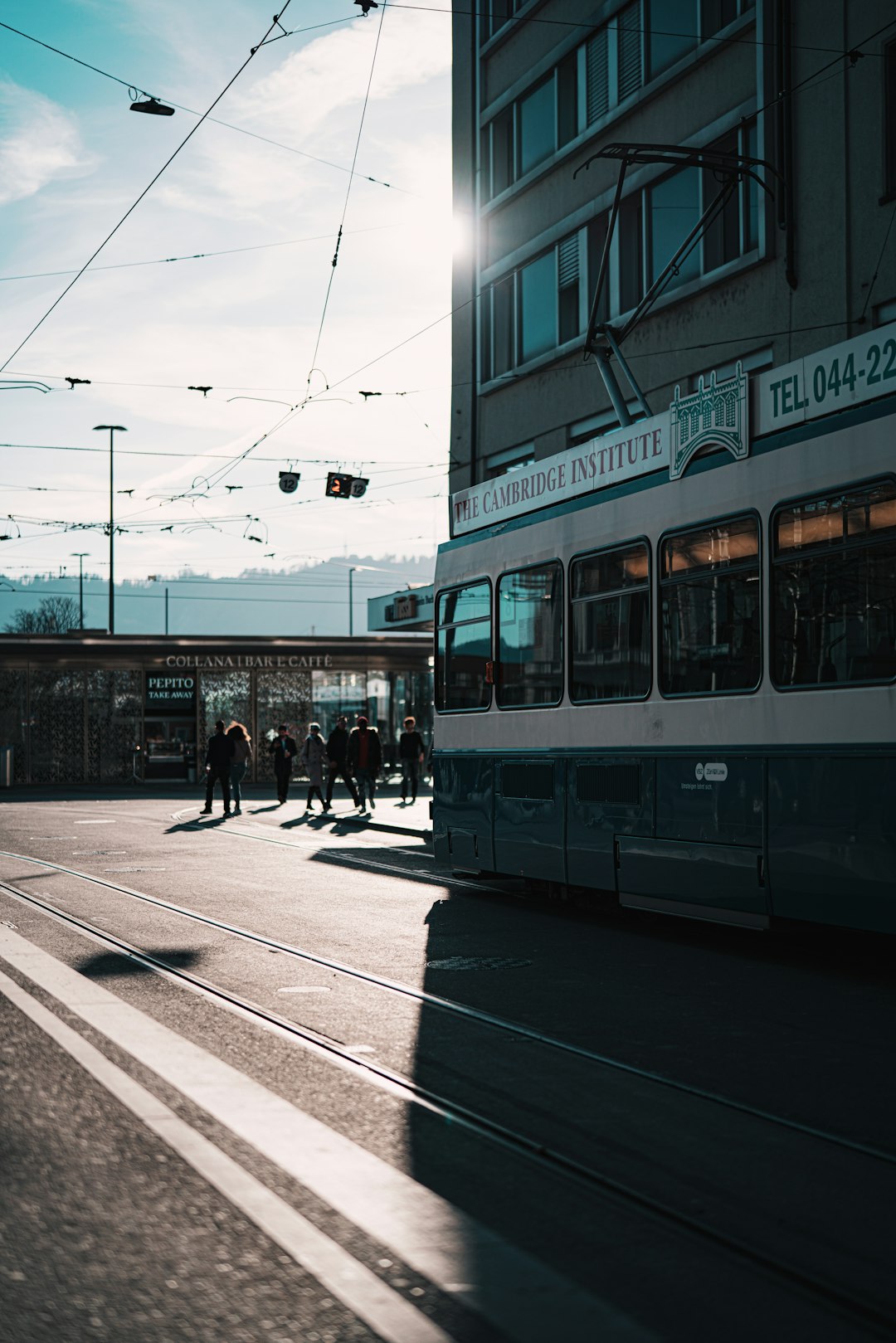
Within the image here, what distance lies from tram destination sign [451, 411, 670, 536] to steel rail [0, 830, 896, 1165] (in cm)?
420

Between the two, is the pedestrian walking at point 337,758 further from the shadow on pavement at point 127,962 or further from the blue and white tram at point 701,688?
the shadow on pavement at point 127,962

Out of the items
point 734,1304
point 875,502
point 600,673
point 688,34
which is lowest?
point 734,1304

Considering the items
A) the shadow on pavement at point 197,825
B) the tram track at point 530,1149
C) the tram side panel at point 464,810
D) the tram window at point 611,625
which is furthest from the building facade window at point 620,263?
the tram track at point 530,1149

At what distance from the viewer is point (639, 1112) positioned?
5695 millimetres

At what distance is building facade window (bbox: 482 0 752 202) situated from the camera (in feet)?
70.6

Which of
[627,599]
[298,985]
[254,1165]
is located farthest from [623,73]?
[254,1165]

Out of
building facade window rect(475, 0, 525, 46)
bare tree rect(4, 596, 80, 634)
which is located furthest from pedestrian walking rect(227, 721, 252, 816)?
bare tree rect(4, 596, 80, 634)

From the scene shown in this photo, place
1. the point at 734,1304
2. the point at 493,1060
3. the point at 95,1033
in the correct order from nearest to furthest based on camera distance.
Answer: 1. the point at 734,1304
2. the point at 493,1060
3. the point at 95,1033

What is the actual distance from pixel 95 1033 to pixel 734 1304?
4030 mm

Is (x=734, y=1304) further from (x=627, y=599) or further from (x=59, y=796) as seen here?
(x=59, y=796)

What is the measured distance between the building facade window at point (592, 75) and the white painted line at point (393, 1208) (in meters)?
17.7

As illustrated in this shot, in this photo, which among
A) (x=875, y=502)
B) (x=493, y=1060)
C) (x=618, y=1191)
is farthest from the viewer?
(x=875, y=502)

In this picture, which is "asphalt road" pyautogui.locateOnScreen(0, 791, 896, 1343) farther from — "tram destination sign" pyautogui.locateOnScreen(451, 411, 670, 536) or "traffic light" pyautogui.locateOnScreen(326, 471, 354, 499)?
"traffic light" pyautogui.locateOnScreen(326, 471, 354, 499)

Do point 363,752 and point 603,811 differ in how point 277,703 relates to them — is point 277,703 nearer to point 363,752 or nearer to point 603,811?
point 363,752
